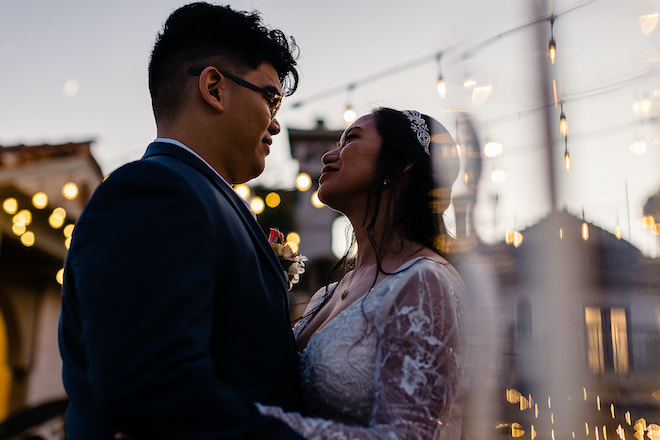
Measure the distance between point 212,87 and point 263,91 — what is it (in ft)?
0.65

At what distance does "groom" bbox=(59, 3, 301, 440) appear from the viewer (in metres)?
1.12

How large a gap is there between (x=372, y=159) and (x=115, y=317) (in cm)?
153

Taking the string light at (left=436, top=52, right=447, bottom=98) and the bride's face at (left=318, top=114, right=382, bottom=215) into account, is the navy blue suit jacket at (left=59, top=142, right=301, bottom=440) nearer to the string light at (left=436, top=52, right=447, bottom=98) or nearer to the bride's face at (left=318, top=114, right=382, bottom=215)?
the bride's face at (left=318, top=114, right=382, bottom=215)

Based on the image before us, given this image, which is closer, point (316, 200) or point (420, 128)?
point (420, 128)

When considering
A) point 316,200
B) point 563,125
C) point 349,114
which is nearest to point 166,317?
point 563,125

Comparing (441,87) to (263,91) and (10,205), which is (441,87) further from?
(10,205)

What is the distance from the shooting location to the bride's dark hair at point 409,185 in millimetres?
2371

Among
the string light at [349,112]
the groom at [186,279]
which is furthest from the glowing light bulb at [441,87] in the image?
the groom at [186,279]

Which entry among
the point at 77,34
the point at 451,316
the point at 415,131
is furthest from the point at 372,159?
the point at 77,34

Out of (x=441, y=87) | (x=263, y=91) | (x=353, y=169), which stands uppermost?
(x=441, y=87)

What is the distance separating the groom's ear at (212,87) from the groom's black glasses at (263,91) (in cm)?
3

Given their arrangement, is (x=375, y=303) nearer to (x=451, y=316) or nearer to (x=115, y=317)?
(x=451, y=316)

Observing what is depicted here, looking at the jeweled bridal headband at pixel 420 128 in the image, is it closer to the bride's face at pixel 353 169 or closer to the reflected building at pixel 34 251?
the bride's face at pixel 353 169

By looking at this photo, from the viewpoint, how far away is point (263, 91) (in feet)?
6.57
